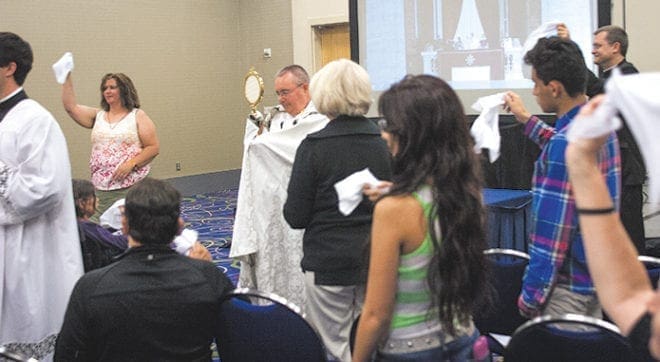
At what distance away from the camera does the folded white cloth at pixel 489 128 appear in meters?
2.29

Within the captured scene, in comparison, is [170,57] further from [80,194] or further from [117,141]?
[80,194]

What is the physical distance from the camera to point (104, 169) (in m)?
4.14

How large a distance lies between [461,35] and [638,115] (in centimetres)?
541

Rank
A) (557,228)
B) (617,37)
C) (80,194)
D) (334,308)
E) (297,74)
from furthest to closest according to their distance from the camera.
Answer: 1. (617,37)
2. (297,74)
3. (80,194)
4. (334,308)
5. (557,228)

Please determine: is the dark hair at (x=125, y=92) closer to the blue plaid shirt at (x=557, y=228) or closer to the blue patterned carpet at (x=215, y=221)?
the blue patterned carpet at (x=215, y=221)

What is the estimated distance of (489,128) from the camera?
2363mm

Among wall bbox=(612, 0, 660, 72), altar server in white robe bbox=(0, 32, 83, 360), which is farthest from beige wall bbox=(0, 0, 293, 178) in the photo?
altar server in white robe bbox=(0, 32, 83, 360)

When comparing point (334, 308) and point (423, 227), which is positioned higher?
point (423, 227)

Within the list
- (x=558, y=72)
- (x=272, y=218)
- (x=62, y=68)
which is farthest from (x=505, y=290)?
(x=62, y=68)

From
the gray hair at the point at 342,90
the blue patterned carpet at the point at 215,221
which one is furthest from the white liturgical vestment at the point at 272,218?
the blue patterned carpet at the point at 215,221

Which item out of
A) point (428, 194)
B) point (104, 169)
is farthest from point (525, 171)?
point (428, 194)

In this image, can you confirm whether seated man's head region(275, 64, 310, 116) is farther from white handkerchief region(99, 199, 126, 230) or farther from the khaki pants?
the khaki pants

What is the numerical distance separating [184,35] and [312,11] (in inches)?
67.6

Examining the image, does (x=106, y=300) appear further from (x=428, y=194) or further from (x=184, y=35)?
(x=184, y=35)
